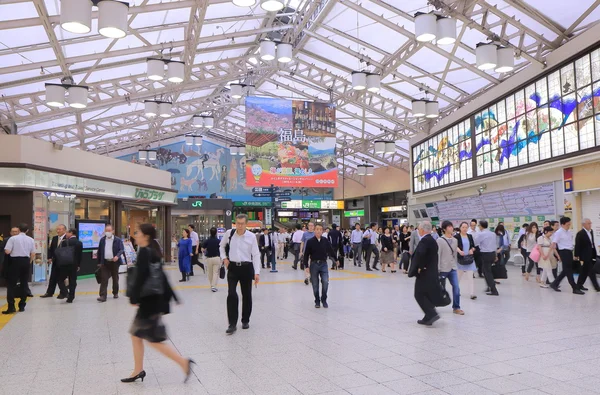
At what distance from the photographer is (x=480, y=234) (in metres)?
9.50

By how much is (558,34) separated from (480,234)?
24.8 feet

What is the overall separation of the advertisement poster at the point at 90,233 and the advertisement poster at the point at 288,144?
15.3ft

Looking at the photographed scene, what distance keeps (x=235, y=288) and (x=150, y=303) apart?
231 cm

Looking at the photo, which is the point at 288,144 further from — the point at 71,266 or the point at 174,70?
the point at 71,266

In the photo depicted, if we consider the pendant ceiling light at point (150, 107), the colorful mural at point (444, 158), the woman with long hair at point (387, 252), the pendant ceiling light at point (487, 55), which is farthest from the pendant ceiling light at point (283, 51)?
the colorful mural at point (444, 158)

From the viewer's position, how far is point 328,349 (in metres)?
5.24

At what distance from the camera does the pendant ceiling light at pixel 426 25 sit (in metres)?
9.65

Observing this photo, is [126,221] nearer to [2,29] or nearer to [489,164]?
[2,29]

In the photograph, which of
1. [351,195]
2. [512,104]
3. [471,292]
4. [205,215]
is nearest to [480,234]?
[471,292]

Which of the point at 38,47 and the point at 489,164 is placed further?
the point at 489,164

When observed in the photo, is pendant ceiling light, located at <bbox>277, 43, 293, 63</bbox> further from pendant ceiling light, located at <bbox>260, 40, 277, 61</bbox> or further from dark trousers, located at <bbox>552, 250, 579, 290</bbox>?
dark trousers, located at <bbox>552, 250, 579, 290</bbox>

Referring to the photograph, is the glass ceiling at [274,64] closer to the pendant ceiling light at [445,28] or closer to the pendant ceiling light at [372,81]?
the pendant ceiling light at [372,81]

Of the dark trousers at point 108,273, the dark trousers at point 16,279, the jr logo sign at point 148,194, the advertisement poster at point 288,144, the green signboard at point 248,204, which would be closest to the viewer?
the dark trousers at point 16,279

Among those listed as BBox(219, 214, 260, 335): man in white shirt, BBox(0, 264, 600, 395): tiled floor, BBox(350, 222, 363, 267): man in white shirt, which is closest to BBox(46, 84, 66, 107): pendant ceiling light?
BBox(0, 264, 600, 395): tiled floor
